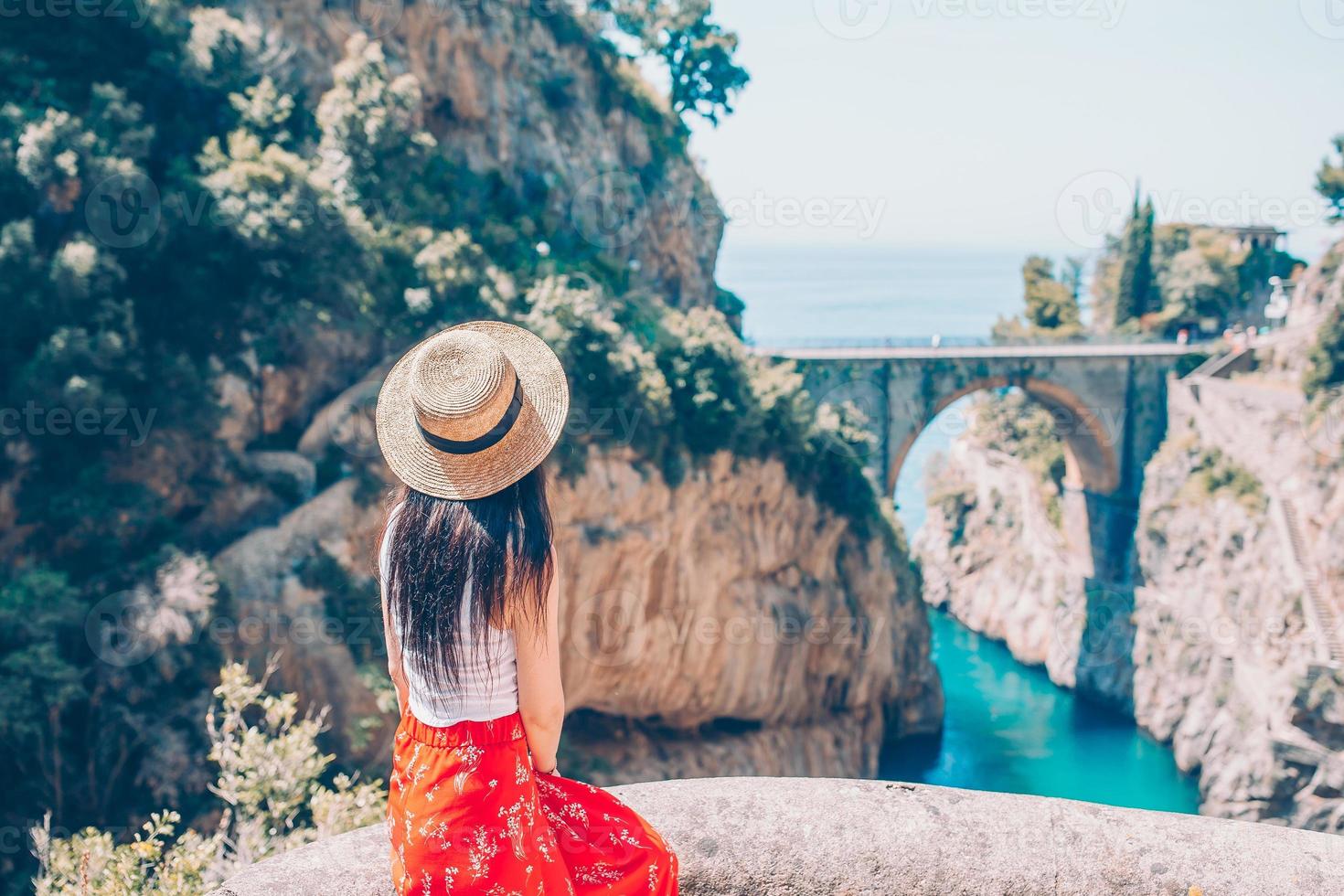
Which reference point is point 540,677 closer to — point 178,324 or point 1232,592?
point 178,324

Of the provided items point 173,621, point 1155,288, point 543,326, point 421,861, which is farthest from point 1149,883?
point 1155,288

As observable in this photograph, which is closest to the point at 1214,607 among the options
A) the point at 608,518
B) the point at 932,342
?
the point at 932,342

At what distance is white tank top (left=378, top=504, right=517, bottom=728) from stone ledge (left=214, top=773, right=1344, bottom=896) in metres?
0.73

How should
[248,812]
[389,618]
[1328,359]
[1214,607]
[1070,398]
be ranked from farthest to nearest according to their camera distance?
[1070,398]
[1214,607]
[1328,359]
[248,812]
[389,618]

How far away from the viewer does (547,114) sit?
68.8ft

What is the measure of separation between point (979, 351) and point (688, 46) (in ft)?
37.8

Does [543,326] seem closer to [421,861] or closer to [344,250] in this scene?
[344,250]

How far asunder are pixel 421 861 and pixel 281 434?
45.4 ft

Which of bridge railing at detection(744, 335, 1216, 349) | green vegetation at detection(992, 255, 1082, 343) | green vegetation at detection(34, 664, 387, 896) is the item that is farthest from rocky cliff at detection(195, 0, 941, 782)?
green vegetation at detection(992, 255, 1082, 343)

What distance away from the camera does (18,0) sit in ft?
48.6

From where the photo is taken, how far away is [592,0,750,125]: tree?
959 inches

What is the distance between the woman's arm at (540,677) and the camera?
9.12 ft

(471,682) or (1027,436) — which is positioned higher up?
(471,682)

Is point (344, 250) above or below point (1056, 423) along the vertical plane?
above
